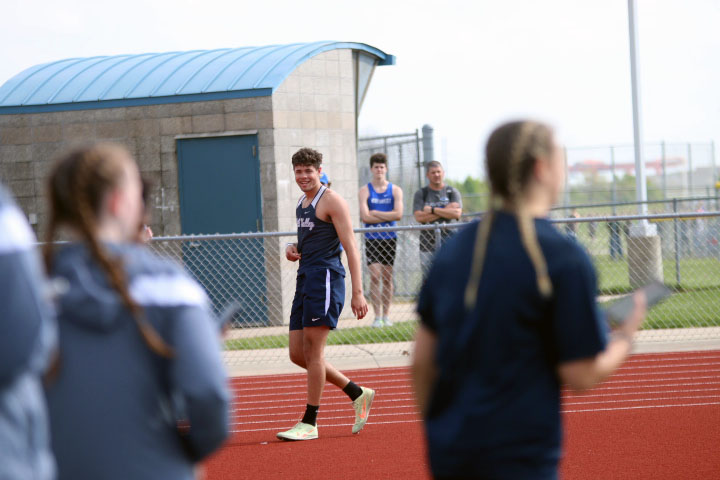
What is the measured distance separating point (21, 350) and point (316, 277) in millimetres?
4933

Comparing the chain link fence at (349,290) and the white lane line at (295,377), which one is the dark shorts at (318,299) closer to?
the white lane line at (295,377)

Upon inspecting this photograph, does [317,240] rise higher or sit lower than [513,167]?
lower

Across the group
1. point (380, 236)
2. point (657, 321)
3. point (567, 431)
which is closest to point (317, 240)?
point (567, 431)

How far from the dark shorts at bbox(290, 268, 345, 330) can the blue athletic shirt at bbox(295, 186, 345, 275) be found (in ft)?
0.20

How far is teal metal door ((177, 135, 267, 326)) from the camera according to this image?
13.7 m

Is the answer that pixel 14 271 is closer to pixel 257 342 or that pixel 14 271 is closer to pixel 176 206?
pixel 257 342

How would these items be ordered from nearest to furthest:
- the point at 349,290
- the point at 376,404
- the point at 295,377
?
the point at 376,404, the point at 295,377, the point at 349,290

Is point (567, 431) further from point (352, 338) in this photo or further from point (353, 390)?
point (352, 338)

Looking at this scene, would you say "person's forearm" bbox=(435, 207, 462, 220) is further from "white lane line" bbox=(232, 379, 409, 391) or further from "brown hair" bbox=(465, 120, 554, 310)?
"brown hair" bbox=(465, 120, 554, 310)

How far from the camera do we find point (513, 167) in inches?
103

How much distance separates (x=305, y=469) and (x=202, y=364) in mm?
4123

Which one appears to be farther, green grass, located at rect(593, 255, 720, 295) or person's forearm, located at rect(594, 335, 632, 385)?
green grass, located at rect(593, 255, 720, 295)

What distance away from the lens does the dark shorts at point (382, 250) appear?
1264 cm

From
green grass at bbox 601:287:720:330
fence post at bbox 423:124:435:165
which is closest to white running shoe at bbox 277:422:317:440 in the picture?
green grass at bbox 601:287:720:330
